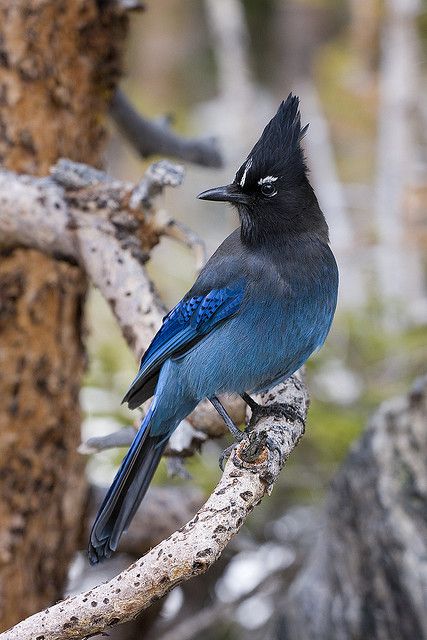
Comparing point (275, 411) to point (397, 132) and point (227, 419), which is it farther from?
point (397, 132)

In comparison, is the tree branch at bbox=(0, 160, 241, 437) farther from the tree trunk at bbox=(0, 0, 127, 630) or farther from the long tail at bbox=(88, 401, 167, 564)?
the tree trunk at bbox=(0, 0, 127, 630)

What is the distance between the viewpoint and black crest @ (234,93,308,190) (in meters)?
2.44

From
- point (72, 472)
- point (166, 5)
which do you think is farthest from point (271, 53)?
point (72, 472)

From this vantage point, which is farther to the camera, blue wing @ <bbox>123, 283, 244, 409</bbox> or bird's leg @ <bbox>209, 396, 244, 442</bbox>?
blue wing @ <bbox>123, 283, 244, 409</bbox>

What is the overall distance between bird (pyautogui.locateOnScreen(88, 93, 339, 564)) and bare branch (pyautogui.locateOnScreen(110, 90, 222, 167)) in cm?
98

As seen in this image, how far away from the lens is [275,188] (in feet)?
8.43

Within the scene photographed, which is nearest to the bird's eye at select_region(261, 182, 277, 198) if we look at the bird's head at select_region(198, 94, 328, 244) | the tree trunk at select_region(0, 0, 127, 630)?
the bird's head at select_region(198, 94, 328, 244)

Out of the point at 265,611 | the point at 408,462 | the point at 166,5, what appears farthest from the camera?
the point at 166,5

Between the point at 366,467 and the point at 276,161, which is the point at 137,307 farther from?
the point at 366,467

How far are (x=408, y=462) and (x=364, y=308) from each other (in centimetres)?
131

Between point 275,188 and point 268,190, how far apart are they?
2 centimetres

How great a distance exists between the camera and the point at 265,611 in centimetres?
416

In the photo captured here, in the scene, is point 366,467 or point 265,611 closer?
point 366,467

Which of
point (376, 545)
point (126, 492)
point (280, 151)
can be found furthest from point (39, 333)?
point (376, 545)
